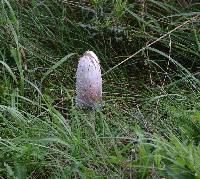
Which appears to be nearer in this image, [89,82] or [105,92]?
[89,82]

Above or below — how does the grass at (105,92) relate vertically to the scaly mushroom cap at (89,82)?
below

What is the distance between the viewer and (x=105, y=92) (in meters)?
3.42

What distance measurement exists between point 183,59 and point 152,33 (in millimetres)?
238

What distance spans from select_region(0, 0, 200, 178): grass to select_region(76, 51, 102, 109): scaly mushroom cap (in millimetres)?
67

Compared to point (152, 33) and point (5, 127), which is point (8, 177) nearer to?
point (5, 127)

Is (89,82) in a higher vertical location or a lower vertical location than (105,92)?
higher

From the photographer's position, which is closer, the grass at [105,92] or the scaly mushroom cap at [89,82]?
the grass at [105,92]

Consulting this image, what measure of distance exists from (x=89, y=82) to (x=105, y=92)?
0.58 m

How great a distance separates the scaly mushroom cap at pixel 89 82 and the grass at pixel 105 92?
67 millimetres

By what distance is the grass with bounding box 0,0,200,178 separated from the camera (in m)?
2.40

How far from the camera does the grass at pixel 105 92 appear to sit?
240cm

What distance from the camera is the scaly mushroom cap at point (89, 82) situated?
285 centimetres

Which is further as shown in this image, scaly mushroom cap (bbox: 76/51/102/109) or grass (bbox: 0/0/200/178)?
scaly mushroom cap (bbox: 76/51/102/109)

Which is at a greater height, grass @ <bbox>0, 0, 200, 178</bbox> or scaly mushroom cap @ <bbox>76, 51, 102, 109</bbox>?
scaly mushroom cap @ <bbox>76, 51, 102, 109</bbox>
